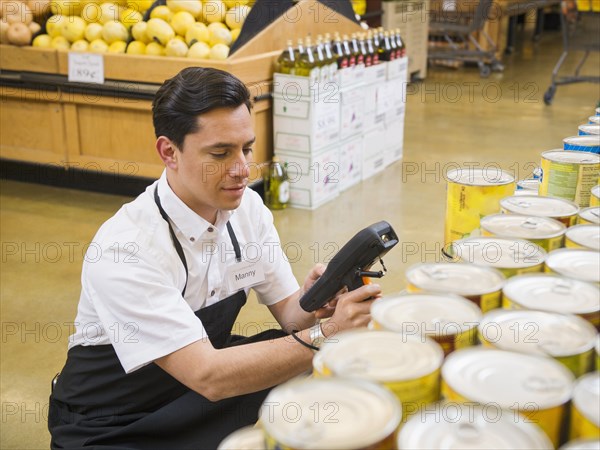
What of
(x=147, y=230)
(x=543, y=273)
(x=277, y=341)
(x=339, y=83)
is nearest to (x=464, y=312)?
(x=543, y=273)

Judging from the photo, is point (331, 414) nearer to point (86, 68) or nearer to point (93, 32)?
point (86, 68)

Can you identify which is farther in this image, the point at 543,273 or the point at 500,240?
the point at 500,240

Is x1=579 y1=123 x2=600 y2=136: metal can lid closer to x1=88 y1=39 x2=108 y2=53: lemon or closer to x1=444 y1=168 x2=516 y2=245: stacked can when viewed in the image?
x1=444 y1=168 x2=516 y2=245: stacked can

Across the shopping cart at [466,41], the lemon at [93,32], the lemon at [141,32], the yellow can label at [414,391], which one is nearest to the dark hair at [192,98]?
the yellow can label at [414,391]

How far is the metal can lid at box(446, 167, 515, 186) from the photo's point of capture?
5.54ft

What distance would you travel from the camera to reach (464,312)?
113 centimetres

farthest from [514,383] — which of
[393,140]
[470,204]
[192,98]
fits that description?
[393,140]

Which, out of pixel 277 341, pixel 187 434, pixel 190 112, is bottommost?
pixel 187 434

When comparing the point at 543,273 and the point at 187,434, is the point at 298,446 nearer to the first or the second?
the point at 543,273

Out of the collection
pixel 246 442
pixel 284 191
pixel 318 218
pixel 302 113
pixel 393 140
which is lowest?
pixel 318 218

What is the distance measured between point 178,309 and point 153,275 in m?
0.10

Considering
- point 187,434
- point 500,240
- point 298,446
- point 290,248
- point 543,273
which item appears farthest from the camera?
point 290,248

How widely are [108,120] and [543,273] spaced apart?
416 centimetres

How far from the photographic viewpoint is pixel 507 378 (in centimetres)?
98
